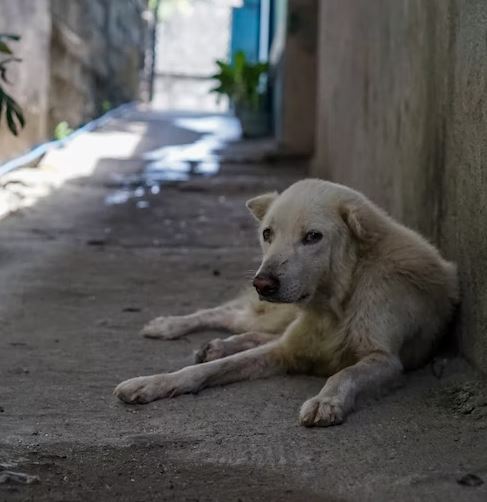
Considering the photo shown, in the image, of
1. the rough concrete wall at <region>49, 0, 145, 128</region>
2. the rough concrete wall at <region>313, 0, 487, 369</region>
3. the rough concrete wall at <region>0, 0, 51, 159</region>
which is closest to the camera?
the rough concrete wall at <region>313, 0, 487, 369</region>

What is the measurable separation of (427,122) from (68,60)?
9.38 metres

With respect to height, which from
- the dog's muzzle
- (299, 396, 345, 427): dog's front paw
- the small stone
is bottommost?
(299, 396, 345, 427): dog's front paw

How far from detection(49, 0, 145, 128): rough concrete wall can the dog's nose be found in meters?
8.88

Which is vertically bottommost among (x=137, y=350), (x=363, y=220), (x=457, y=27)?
(x=137, y=350)

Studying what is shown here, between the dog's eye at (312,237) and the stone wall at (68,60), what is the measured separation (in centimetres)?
641

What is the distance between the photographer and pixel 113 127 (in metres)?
13.8

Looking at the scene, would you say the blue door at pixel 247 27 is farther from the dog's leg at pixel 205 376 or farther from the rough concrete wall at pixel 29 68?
the dog's leg at pixel 205 376

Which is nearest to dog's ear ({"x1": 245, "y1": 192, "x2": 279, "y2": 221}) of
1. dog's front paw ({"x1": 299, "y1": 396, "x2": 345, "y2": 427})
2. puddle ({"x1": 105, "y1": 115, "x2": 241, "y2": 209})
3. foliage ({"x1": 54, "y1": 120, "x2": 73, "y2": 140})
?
dog's front paw ({"x1": 299, "y1": 396, "x2": 345, "y2": 427})

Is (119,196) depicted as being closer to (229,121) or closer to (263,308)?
(263,308)

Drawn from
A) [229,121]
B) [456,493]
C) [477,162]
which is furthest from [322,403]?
[229,121]

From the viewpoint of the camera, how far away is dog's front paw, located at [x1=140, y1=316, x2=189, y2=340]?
3844 mm

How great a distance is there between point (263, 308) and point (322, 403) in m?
1.29

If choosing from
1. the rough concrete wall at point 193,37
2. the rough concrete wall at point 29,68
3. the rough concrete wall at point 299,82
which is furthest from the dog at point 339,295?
the rough concrete wall at point 193,37

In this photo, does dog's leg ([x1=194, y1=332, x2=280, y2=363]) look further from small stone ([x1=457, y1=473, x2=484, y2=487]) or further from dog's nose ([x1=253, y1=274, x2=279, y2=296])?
small stone ([x1=457, y1=473, x2=484, y2=487])
